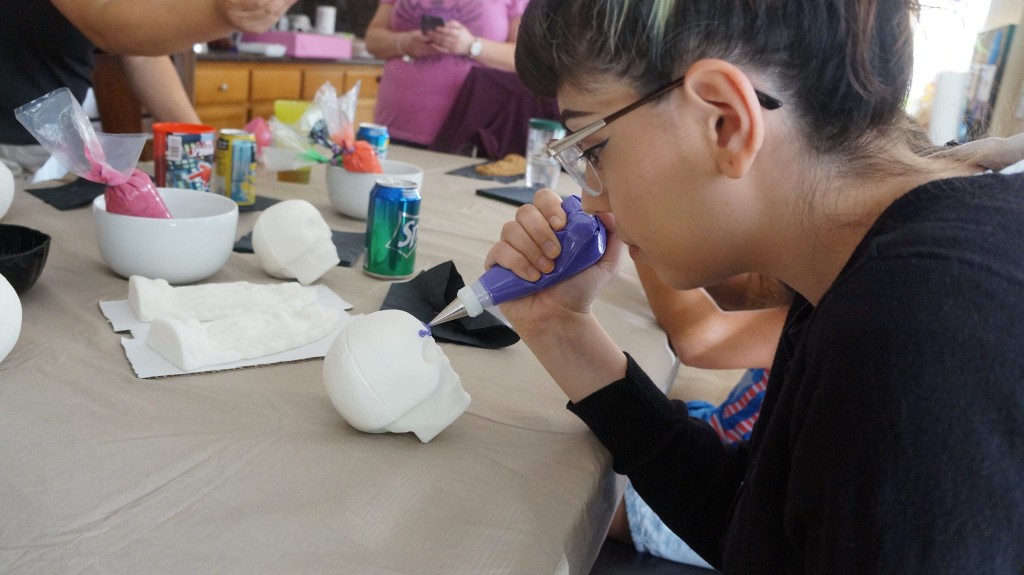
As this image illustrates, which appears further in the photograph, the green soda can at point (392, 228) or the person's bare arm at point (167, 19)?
the person's bare arm at point (167, 19)

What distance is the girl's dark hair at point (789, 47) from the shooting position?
612 mm

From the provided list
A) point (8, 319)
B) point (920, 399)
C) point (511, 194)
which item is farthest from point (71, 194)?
point (920, 399)

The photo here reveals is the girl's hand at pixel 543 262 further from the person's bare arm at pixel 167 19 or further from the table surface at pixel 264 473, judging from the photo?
the person's bare arm at pixel 167 19

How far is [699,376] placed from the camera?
2490mm

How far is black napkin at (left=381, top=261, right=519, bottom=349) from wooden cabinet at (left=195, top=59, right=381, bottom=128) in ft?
10.6

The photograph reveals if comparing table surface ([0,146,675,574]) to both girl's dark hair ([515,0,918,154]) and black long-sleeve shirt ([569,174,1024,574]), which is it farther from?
girl's dark hair ([515,0,918,154])

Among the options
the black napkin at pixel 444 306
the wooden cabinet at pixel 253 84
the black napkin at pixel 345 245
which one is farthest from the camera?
the wooden cabinet at pixel 253 84

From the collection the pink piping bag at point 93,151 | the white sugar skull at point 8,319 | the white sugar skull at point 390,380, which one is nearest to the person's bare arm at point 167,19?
the pink piping bag at point 93,151

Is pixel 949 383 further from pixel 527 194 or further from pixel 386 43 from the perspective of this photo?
pixel 386 43

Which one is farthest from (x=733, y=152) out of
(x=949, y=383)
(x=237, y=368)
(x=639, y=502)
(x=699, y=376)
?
(x=699, y=376)

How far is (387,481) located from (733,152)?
1.31ft

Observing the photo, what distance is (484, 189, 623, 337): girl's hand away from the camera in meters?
0.89

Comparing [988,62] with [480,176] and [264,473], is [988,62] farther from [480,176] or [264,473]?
[264,473]

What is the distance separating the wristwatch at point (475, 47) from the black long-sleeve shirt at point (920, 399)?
6.88ft
